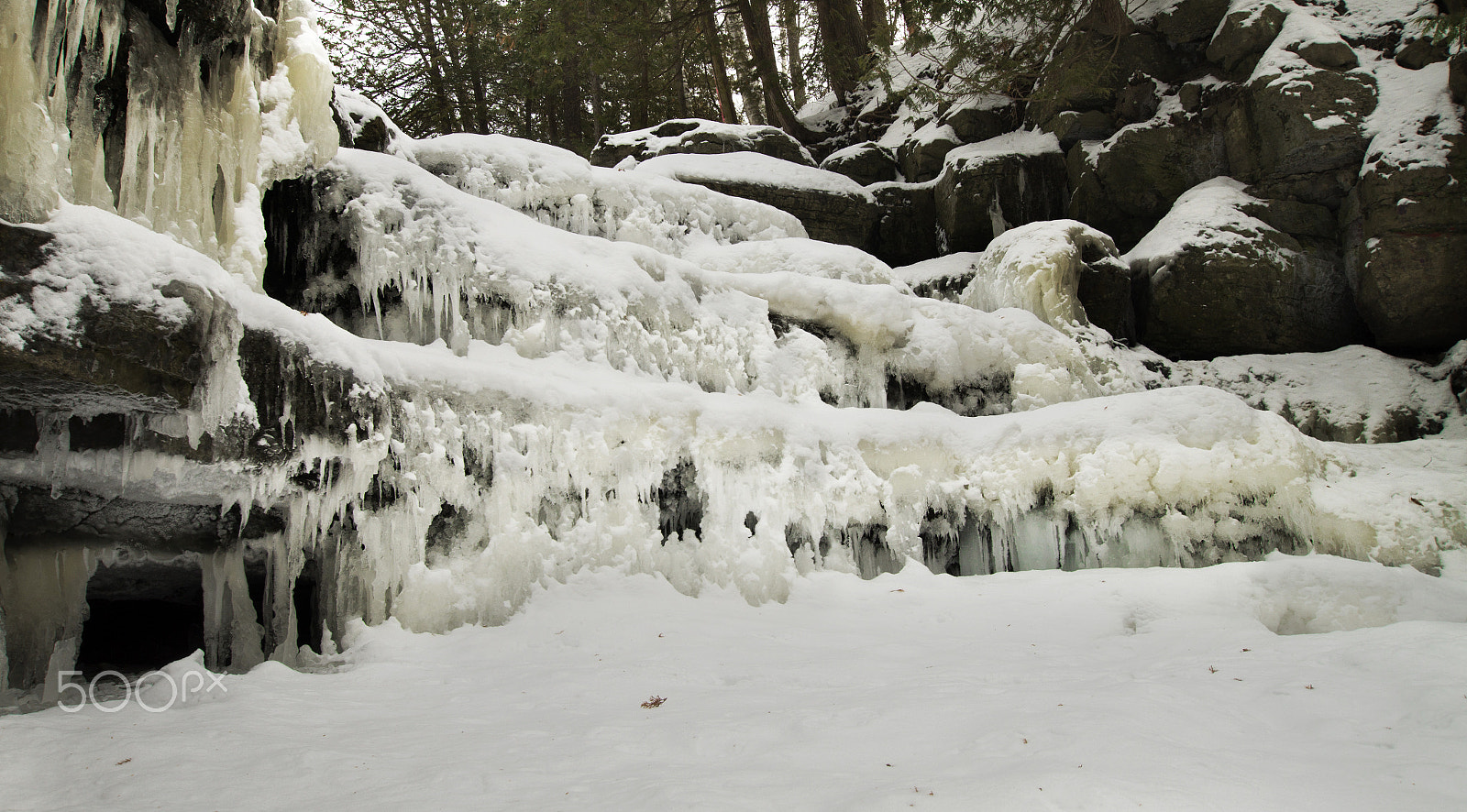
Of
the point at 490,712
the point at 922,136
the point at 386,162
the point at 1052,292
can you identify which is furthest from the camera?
the point at 922,136

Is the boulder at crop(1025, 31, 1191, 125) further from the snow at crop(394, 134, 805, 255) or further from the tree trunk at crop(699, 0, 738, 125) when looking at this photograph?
the tree trunk at crop(699, 0, 738, 125)

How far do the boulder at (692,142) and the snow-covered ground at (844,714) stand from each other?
30.9 ft

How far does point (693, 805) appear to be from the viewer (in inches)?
91.0

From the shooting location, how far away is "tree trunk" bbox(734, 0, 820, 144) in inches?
579

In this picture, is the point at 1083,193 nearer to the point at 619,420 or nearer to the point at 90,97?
the point at 619,420

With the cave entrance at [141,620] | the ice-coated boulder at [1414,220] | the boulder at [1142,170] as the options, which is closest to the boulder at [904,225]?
the boulder at [1142,170]

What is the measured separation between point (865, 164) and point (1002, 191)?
8.59 ft

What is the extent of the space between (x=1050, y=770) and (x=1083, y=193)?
11.4 metres

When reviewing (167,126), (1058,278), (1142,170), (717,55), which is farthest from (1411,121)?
(167,126)

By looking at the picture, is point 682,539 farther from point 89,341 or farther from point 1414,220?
point 1414,220

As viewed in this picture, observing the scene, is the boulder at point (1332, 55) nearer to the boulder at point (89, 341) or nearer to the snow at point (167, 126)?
the snow at point (167, 126)

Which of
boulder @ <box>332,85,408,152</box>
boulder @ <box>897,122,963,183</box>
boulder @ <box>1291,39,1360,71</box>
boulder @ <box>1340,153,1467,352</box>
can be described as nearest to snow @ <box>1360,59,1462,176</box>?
boulder @ <box>1340,153,1467,352</box>

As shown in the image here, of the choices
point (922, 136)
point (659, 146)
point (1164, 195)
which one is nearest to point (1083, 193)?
point (1164, 195)

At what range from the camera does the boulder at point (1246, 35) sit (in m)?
10.7
